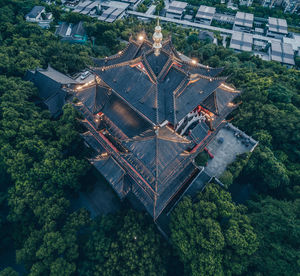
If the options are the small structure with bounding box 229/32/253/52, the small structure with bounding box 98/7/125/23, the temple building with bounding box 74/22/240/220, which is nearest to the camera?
the temple building with bounding box 74/22/240/220

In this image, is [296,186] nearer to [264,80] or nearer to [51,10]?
[264,80]

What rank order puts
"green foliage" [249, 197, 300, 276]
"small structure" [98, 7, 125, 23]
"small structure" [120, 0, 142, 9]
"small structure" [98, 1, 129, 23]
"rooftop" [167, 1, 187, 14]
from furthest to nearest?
1. "small structure" [120, 0, 142, 9]
2. "rooftop" [167, 1, 187, 14]
3. "small structure" [98, 1, 129, 23]
4. "small structure" [98, 7, 125, 23]
5. "green foliage" [249, 197, 300, 276]

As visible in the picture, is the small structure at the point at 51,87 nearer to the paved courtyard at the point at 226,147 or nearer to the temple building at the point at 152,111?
the temple building at the point at 152,111

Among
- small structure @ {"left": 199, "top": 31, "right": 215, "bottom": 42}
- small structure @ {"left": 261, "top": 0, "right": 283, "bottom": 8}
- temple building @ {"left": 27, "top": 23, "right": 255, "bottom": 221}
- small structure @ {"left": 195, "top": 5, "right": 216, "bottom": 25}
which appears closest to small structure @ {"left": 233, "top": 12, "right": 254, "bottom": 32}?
small structure @ {"left": 195, "top": 5, "right": 216, "bottom": 25}

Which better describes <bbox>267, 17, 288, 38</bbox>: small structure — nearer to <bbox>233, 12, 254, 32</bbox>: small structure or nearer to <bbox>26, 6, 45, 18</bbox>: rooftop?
<bbox>233, 12, 254, 32</bbox>: small structure

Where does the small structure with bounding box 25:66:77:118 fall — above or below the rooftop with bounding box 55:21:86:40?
below

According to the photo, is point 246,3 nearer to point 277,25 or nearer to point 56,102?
point 277,25

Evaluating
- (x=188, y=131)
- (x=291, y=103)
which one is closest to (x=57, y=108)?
(x=188, y=131)
